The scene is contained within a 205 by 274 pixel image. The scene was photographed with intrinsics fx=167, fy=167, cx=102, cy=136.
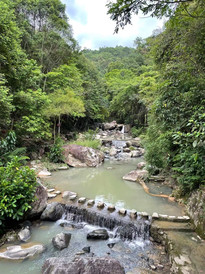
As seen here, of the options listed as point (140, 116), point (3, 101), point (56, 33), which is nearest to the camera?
point (3, 101)

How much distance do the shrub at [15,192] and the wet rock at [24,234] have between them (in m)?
0.30

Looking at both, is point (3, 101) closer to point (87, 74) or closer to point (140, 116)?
point (87, 74)

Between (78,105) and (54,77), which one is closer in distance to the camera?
(78,105)

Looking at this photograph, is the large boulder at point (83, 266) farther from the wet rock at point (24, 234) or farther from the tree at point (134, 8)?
the tree at point (134, 8)

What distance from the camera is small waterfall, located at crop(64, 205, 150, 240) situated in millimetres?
3879

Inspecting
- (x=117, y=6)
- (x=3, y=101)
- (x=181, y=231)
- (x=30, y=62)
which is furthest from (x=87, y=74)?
(x=181, y=231)

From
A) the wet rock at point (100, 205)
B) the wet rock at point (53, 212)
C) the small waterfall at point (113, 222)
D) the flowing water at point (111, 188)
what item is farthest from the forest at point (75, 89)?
the wet rock at point (100, 205)

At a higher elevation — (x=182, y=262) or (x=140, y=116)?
(x=140, y=116)

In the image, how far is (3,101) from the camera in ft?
18.1

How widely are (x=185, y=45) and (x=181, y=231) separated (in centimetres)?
443

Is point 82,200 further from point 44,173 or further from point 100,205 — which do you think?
point 44,173

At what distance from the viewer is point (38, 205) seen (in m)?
4.34

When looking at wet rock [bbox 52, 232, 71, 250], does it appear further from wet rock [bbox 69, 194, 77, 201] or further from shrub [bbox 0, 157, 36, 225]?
wet rock [bbox 69, 194, 77, 201]

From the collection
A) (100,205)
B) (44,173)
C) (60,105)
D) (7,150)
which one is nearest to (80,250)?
(100,205)
